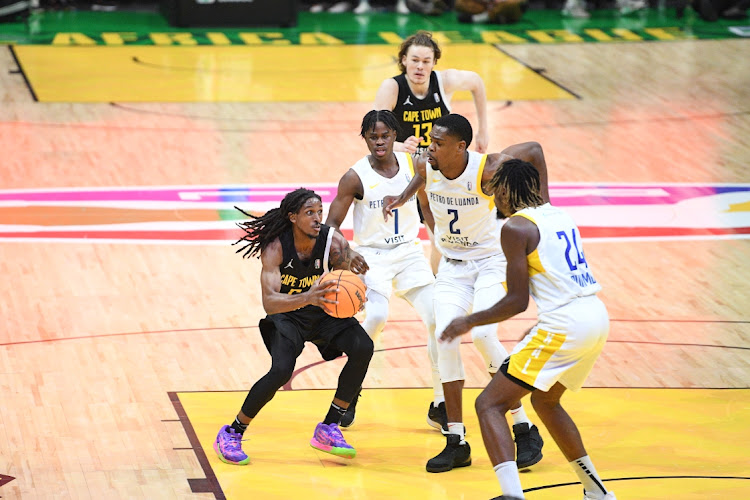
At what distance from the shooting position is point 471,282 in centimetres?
657

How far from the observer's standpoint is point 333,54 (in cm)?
1795

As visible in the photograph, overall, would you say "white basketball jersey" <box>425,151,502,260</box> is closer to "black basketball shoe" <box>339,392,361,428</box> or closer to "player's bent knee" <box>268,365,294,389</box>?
"black basketball shoe" <box>339,392,361,428</box>

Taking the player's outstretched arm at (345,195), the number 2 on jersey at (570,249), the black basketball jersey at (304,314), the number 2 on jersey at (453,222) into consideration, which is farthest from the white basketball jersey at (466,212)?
the number 2 on jersey at (570,249)

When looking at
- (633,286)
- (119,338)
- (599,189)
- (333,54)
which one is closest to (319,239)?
(119,338)

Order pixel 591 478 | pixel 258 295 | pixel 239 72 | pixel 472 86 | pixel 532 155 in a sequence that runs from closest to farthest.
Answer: pixel 591 478 < pixel 532 155 < pixel 472 86 < pixel 258 295 < pixel 239 72

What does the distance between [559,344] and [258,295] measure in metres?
3.99

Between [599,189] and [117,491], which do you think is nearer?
[117,491]

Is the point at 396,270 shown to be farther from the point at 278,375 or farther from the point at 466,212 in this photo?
the point at 278,375

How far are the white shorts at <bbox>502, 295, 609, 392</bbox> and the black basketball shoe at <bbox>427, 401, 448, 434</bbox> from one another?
1246 mm

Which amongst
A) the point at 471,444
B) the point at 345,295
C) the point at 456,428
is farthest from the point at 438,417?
the point at 345,295

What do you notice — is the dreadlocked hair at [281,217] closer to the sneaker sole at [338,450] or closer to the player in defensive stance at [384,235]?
the player in defensive stance at [384,235]

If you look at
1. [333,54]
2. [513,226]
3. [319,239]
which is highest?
[513,226]

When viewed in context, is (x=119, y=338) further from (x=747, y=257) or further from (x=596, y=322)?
(x=747, y=257)

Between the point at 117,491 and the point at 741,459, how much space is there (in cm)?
313
